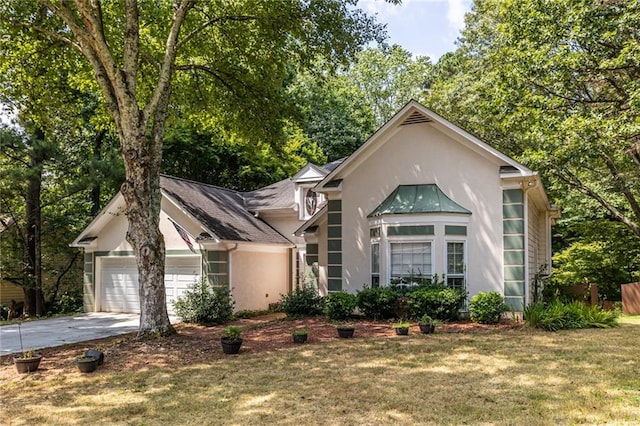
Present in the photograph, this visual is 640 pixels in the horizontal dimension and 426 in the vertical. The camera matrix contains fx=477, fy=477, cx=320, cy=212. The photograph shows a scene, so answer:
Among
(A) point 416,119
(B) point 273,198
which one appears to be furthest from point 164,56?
(B) point 273,198

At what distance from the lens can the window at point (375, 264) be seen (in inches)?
580

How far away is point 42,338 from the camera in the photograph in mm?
12945

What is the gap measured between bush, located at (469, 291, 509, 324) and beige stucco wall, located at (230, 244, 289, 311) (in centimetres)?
815

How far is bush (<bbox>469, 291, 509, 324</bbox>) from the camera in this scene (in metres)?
12.9

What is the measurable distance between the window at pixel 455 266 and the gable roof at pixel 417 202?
3.59 ft

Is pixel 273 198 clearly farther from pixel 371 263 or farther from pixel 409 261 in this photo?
pixel 409 261

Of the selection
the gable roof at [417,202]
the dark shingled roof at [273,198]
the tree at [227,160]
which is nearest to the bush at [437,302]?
the gable roof at [417,202]

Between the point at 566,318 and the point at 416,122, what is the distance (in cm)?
696

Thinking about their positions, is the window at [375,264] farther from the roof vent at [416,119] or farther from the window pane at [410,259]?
the roof vent at [416,119]

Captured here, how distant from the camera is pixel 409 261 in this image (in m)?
14.1

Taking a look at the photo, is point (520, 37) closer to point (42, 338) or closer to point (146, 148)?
point (146, 148)

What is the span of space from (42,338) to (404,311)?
32.8 ft

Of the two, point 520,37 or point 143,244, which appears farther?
point 520,37

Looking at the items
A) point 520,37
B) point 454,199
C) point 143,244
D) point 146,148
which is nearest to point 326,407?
point 143,244
